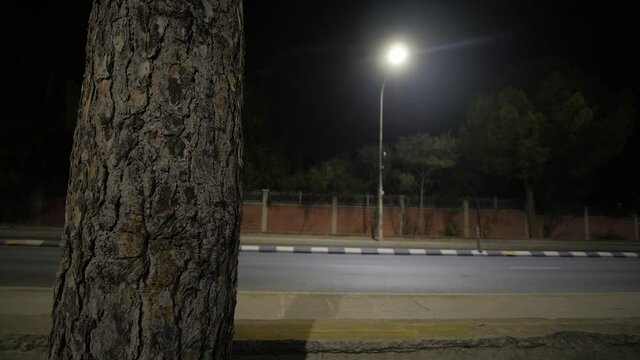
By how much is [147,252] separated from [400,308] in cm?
502

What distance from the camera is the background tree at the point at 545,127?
27.0m

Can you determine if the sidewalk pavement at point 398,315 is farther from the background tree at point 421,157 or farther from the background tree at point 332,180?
the background tree at point 421,157

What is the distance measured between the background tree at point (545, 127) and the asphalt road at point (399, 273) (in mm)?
14567

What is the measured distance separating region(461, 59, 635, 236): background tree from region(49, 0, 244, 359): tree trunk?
27961 millimetres

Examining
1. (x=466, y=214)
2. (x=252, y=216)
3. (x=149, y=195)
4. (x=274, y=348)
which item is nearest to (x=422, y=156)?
(x=466, y=214)

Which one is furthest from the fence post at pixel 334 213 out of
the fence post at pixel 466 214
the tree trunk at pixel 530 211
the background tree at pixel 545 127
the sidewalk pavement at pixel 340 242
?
the tree trunk at pixel 530 211

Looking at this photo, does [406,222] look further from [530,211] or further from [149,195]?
[149,195]

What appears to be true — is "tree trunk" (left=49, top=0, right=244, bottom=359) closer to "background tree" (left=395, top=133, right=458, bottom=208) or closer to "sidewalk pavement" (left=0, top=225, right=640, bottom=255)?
"sidewalk pavement" (left=0, top=225, right=640, bottom=255)

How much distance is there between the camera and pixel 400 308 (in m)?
5.86

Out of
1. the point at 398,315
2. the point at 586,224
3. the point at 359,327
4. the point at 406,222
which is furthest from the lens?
the point at 586,224

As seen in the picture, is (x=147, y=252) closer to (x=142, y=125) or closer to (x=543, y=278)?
(x=142, y=125)

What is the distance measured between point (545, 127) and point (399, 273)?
21295 mm

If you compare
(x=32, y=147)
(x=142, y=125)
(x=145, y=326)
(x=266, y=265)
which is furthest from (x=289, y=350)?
(x=32, y=147)

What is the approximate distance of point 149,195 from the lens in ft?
4.24
